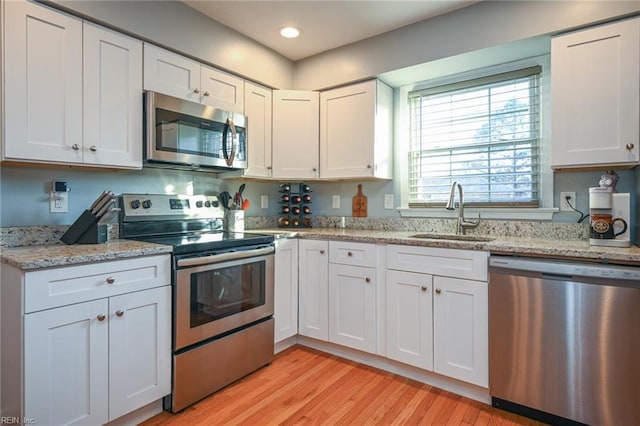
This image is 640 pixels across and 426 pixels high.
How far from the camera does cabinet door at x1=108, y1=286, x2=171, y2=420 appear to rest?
1633mm

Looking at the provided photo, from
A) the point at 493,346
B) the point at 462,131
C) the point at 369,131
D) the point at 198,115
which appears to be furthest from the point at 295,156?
the point at 493,346

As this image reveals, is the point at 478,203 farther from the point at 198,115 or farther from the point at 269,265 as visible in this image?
the point at 198,115

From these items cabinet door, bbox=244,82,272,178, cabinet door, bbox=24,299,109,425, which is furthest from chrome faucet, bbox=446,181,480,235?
cabinet door, bbox=24,299,109,425

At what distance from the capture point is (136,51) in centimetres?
205

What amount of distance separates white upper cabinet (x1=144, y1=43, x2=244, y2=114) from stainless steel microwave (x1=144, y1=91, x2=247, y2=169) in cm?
7

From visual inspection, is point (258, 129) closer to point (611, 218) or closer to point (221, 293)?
point (221, 293)

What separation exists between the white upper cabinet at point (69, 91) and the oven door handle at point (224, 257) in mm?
669

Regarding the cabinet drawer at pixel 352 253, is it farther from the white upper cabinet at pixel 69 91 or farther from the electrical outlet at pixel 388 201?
the white upper cabinet at pixel 69 91

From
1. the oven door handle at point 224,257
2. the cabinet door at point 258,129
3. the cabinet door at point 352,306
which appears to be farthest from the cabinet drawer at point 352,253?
the cabinet door at point 258,129

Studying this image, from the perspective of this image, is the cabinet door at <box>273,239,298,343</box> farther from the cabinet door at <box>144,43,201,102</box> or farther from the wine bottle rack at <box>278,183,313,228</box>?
the cabinet door at <box>144,43,201,102</box>

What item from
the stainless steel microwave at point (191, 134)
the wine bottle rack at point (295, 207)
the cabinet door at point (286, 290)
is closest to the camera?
the stainless steel microwave at point (191, 134)

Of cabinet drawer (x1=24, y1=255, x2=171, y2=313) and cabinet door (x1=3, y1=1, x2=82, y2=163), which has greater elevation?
cabinet door (x1=3, y1=1, x2=82, y2=163)

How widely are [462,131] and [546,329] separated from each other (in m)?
1.52

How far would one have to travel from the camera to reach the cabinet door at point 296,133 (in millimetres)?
2953
